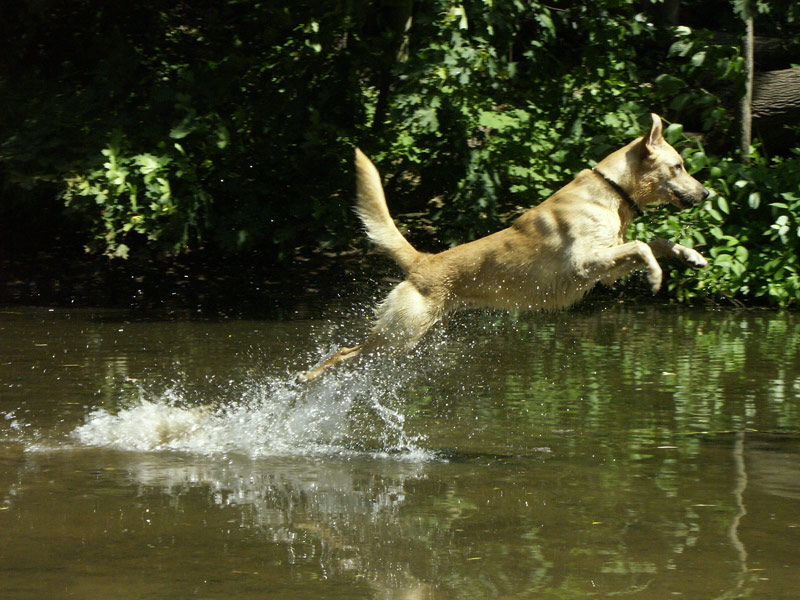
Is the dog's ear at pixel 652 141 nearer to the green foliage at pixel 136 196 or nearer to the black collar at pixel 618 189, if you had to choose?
the black collar at pixel 618 189

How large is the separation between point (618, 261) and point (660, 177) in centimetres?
82

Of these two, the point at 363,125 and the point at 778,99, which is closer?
the point at 363,125

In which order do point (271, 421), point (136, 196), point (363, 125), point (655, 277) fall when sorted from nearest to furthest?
point (271, 421), point (655, 277), point (136, 196), point (363, 125)

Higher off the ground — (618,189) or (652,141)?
(652,141)

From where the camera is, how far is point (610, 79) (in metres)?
12.1

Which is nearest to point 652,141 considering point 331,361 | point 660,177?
point 660,177

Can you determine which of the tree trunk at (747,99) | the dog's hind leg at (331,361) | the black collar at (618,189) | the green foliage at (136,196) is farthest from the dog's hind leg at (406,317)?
the tree trunk at (747,99)

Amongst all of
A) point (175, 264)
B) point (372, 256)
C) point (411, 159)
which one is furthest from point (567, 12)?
point (175, 264)

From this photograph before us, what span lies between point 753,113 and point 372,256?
17.2 feet

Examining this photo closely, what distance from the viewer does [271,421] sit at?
6.50m

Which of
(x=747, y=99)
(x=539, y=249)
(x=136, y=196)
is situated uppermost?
(x=747, y=99)

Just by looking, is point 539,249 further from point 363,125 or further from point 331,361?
point 363,125

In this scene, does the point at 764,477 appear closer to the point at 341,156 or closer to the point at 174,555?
the point at 174,555

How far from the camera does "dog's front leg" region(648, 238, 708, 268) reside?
6.84m
